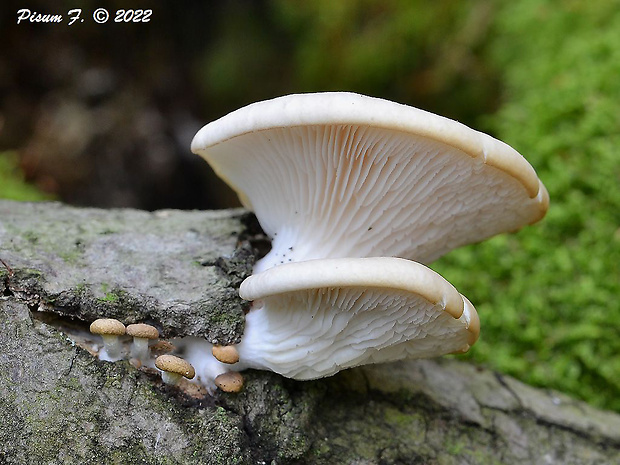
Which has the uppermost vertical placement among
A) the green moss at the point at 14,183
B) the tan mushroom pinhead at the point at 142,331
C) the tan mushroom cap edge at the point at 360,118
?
the tan mushroom cap edge at the point at 360,118

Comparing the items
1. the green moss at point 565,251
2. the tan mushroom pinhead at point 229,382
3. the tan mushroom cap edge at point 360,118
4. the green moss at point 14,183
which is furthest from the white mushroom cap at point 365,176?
the green moss at point 14,183

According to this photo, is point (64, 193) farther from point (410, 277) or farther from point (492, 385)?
point (410, 277)

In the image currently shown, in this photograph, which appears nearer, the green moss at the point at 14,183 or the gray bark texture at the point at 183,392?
the gray bark texture at the point at 183,392

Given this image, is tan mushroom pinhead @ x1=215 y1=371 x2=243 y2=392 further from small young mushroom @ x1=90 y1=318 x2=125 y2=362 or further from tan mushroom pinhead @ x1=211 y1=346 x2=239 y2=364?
small young mushroom @ x1=90 y1=318 x2=125 y2=362

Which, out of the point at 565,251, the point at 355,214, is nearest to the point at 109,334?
the point at 355,214

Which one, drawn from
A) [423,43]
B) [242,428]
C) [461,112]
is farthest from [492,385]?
[423,43]

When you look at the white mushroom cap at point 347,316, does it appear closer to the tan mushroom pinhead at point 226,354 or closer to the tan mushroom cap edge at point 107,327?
the tan mushroom pinhead at point 226,354

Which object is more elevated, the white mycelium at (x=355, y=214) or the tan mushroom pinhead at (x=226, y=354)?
the white mycelium at (x=355, y=214)
